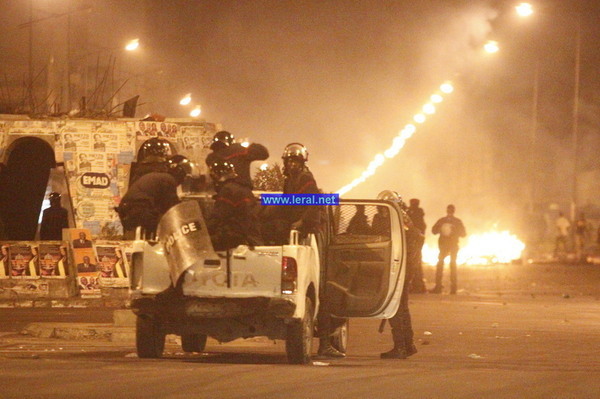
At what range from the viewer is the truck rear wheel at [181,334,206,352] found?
1338 cm

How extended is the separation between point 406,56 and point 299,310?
1853 inches

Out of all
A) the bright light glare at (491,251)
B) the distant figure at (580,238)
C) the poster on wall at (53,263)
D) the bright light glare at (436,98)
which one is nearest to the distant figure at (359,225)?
the poster on wall at (53,263)

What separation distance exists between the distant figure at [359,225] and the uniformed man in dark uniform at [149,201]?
276 cm

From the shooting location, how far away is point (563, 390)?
9312mm

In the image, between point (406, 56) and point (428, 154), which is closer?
point (406, 56)

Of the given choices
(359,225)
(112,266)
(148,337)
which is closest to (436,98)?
(112,266)

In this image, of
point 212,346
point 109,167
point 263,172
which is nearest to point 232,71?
point 109,167

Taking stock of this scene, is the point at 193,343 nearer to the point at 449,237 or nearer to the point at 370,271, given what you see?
the point at 370,271

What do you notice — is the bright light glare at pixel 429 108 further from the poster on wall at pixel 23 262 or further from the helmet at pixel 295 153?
the helmet at pixel 295 153

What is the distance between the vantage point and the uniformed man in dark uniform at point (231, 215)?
11391mm

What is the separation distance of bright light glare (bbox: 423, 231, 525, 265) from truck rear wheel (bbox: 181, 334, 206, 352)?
29.7 meters

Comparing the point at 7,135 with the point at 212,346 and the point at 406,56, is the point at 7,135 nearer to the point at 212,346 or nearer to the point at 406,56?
the point at 212,346

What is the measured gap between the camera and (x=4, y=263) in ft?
68.5

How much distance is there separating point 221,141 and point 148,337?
7.57 ft
